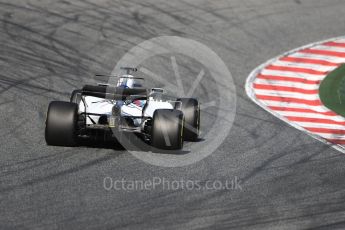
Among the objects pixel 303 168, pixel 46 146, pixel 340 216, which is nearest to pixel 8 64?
pixel 46 146

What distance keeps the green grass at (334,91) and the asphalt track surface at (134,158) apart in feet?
5.94

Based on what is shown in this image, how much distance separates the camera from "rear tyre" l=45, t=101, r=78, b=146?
1173 cm

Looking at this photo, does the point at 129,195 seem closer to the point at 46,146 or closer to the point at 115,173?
the point at 115,173

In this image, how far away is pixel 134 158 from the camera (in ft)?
39.5

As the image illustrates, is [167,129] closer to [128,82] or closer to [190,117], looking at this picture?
[190,117]

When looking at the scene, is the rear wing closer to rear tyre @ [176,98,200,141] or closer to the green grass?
rear tyre @ [176,98,200,141]

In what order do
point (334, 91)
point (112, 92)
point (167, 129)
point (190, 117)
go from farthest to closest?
point (334, 91) < point (190, 117) < point (112, 92) < point (167, 129)

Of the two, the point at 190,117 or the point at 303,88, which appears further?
the point at 303,88

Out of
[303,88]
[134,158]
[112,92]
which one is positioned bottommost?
[134,158]

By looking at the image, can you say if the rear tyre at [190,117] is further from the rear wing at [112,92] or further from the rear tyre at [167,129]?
the rear tyre at [167,129]

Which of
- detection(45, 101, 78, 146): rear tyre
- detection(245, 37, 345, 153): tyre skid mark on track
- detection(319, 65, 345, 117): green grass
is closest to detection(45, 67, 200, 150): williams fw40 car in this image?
detection(45, 101, 78, 146): rear tyre

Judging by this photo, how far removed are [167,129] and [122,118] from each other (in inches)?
30.1

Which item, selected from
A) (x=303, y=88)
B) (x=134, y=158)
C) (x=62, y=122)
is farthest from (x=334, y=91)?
(x=62, y=122)

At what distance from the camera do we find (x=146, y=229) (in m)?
9.25
